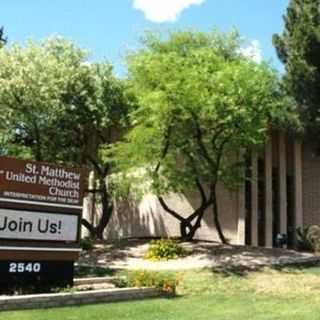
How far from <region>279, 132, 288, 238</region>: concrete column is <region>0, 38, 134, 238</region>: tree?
20.6 feet

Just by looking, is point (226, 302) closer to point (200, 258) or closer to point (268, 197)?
point (200, 258)

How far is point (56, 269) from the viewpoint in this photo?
1457 centimetres

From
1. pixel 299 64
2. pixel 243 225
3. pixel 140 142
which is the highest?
pixel 299 64

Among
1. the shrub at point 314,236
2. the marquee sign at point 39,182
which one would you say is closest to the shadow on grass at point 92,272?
the marquee sign at point 39,182

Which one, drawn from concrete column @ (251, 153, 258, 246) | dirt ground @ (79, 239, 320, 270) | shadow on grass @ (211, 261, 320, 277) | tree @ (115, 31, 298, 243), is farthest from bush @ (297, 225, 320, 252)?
shadow on grass @ (211, 261, 320, 277)

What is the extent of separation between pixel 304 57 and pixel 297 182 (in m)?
6.18

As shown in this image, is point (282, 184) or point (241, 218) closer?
point (241, 218)

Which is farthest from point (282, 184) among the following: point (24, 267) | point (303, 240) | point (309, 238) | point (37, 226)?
point (24, 267)

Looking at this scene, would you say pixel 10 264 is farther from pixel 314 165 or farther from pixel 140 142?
pixel 314 165

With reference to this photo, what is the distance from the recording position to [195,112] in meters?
21.0

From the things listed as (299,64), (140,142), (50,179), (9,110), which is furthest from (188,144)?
(50,179)

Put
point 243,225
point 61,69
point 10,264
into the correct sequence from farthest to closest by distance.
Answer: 1. point 243,225
2. point 61,69
3. point 10,264

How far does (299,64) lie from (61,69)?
26.0ft

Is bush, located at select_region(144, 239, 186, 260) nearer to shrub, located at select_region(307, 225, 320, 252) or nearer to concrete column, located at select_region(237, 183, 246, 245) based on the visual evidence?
concrete column, located at select_region(237, 183, 246, 245)
